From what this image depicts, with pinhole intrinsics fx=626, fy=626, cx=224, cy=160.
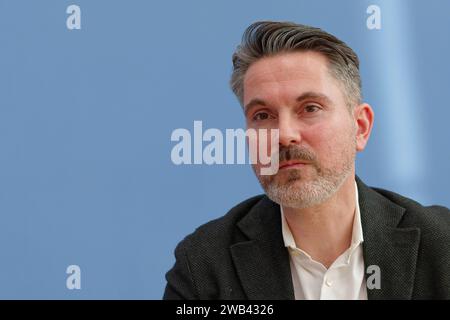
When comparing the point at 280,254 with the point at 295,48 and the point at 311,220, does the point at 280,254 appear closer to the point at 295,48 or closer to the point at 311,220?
the point at 311,220

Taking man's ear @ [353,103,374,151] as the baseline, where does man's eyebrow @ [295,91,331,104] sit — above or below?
above

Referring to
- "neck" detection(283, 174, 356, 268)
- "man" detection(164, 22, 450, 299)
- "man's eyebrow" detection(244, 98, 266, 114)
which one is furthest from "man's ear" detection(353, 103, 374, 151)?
"man's eyebrow" detection(244, 98, 266, 114)

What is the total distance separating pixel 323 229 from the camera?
1240 mm

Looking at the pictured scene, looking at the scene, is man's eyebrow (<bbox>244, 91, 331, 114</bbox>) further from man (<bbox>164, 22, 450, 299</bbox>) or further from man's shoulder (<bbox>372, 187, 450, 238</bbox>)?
man's shoulder (<bbox>372, 187, 450, 238</bbox>)

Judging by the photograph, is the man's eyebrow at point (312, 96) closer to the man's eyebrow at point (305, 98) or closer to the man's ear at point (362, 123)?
the man's eyebrow at point (305, 98)

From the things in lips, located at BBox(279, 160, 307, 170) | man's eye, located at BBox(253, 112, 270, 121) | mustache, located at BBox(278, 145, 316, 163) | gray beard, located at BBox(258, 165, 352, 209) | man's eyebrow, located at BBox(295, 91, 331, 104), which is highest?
man's eyebrow, located at BBox(295, 91, 331, 104)

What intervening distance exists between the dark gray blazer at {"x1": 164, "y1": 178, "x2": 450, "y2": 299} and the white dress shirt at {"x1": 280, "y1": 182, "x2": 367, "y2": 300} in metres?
0.03

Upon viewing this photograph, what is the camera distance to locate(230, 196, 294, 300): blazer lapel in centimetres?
118

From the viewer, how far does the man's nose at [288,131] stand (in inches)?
45.8

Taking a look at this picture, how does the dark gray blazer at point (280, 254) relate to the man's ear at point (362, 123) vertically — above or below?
below

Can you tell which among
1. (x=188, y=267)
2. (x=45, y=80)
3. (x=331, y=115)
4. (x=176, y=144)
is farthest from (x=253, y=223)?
(x=45, y=80)

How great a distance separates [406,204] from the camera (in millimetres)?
1278

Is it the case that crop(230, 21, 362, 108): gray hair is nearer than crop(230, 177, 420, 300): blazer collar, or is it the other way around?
crop(230, 177, 420, 300): blazer collar

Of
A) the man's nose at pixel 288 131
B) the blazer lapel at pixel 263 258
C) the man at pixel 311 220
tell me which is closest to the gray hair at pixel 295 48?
the man at pixel 311 220
